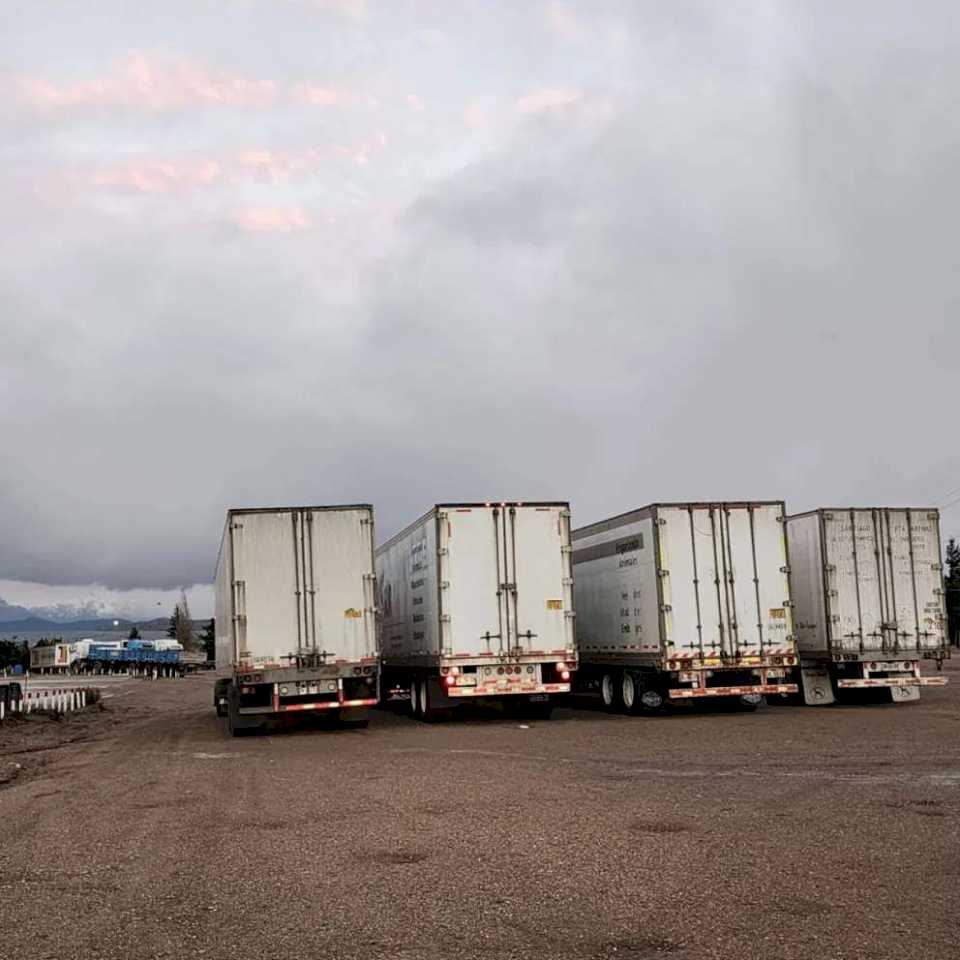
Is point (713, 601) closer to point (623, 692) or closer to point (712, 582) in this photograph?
point (712, 582)

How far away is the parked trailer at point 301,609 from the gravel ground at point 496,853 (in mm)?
2934

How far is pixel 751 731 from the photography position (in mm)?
18281

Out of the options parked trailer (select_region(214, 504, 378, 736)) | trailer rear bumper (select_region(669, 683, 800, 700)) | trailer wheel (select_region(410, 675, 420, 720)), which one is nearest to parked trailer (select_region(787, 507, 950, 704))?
trailer rear bumper (select_region(669, 683, 800, 700))

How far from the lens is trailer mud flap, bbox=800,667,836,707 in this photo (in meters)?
24.2

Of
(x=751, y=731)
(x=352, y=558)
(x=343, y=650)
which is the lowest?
(x=751, y=731)

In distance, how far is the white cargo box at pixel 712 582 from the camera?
2117 centimetres

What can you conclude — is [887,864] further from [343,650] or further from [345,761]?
[343,650]

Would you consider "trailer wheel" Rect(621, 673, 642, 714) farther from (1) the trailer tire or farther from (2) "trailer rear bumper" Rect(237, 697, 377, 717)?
(2) "trailer rear bumper" Rect(237, 697, 377, 717)

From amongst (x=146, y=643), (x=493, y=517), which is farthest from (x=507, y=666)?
(x=146, y=643)

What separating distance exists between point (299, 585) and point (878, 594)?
1254cm

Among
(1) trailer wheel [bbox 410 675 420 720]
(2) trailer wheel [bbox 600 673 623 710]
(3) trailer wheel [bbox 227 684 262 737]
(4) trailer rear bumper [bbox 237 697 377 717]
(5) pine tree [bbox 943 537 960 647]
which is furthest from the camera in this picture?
(5) pine tree [bbox 943 537 960 647]

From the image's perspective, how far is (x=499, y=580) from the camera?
20.9 m

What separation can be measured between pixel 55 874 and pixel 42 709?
2471cm

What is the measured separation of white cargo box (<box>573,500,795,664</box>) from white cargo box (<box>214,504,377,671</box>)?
226 inches
